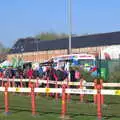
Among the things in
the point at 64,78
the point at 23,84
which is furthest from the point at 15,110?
the point at 23,84

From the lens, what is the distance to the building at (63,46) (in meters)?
63.8

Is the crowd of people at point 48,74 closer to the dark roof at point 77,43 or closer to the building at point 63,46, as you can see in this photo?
the building at point 63,46

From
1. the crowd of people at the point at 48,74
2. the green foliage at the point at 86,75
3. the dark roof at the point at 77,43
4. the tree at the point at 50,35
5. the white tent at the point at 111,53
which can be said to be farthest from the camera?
the tree at the point at 50,35

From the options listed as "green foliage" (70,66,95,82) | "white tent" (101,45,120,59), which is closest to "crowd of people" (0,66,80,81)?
"green foliage" (70,66,95,82)

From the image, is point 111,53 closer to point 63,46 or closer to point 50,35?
point 63,46

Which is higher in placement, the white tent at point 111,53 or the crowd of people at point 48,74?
the white tent at point 111,53

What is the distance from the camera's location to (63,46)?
240 feet

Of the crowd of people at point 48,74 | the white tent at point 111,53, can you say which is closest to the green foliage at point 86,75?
the crowd of people at point 48,74

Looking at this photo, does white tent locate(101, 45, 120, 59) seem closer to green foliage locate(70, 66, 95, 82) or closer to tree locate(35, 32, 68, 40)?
green foliage locate(70, 66, 95, 82)

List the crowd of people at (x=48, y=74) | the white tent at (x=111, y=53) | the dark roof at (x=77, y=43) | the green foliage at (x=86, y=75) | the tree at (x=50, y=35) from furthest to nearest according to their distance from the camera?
the tree at (x=50, y=35)
the dark roof at (x=77, y=43)
the white tent at (x=111, y=53)
the green foliage at (x=86, y=75)
the crowd of people at (x=48, y=74)

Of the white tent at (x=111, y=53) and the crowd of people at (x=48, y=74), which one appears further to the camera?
the white tent at (x=111, y=53)

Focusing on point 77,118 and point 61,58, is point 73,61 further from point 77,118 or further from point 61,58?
point 77,118

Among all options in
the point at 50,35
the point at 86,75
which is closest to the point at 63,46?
the point at 86,75

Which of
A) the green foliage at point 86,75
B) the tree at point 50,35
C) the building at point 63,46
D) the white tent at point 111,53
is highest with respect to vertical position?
the tree at point 50,35
